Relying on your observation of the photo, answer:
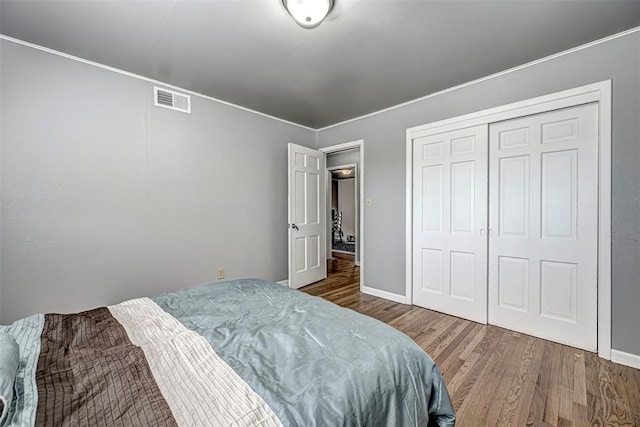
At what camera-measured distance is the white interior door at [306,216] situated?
12.2ft

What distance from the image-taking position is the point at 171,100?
286 cm

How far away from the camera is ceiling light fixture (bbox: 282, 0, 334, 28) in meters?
1.63

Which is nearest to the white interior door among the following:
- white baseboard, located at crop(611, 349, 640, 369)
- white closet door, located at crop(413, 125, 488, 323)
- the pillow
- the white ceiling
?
the white ceiling

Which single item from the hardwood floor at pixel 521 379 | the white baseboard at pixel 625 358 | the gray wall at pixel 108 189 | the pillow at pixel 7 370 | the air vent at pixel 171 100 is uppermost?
the air vent at pixel 171 100

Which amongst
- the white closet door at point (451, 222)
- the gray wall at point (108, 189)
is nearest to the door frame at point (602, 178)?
the white closet door at point (451, 222)

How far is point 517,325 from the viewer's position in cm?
255

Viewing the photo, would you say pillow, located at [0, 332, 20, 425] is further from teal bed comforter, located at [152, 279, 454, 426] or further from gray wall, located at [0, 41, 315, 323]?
gray wall, located at [0, 41, 315, 323]

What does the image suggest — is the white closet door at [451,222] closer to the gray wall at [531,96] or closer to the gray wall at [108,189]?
the gray wall at [531,96]

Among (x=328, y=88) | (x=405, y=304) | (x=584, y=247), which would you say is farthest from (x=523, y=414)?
(x=328, y=88)

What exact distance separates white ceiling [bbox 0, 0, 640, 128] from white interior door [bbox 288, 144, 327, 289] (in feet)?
3.96

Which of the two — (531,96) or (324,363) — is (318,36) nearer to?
(531,96)

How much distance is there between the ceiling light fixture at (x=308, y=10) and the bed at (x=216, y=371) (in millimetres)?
1781

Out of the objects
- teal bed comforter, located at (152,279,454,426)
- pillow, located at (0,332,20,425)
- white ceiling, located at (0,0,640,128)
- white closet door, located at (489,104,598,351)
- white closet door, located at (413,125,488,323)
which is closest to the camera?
pillow, located at (0,332,20,425)

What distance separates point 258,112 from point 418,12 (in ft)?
7.71
